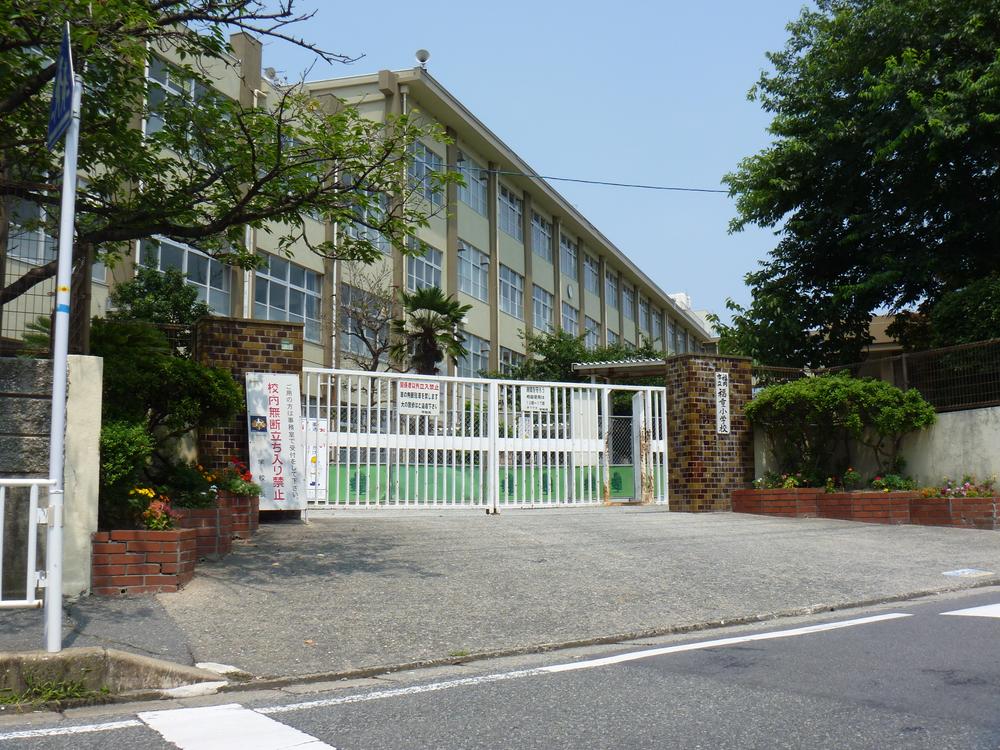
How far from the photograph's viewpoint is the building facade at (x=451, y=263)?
27203mm

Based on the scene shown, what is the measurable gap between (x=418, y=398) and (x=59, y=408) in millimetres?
8062

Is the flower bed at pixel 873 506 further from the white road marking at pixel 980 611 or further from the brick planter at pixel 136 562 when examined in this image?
the brick planter at pixel 136 562

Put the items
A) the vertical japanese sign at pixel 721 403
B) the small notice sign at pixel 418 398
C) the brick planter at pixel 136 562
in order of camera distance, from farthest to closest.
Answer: the vertical japanese sign at pixel 721 403, the small notice sign at pixel 418 398, the brick planter at pixel 136 562

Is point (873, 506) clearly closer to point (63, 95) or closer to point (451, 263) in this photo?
point (63, 95)

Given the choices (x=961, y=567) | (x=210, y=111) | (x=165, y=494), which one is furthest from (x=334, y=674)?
(x=961, y=567)

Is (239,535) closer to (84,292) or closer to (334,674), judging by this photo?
(84,292)

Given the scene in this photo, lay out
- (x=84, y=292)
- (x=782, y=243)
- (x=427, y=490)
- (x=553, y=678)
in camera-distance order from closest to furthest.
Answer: (x=553, y=678)
(x=84, y=292)
(x=427, y=490)
(x=782, y=243)

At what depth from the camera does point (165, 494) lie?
29.2 feet

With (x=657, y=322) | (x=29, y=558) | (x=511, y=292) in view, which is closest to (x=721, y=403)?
(x=29, y=558)

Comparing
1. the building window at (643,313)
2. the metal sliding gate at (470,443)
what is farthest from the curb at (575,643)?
the building window at (643,313)

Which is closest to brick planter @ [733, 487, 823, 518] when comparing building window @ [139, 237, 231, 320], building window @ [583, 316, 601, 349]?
building window @ [139, 237, 231, 320]

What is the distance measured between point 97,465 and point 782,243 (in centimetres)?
1625

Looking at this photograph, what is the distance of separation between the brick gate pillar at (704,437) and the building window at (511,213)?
2741cm

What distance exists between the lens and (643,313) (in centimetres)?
6378
